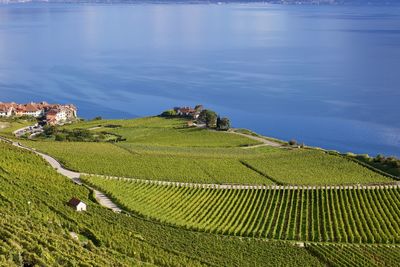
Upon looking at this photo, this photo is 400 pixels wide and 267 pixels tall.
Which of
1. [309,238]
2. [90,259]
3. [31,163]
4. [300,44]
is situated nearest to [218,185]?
[309,238]

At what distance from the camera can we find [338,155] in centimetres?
5291

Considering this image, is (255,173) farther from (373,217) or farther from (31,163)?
(31,163)

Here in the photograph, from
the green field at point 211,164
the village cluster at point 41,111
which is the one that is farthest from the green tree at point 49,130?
the green field at point 211,164

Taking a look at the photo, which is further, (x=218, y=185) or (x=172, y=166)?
(x=172, y=166)

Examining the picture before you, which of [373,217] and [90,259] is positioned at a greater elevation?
[90,259]

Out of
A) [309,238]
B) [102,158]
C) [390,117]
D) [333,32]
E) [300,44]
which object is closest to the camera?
[309,238]

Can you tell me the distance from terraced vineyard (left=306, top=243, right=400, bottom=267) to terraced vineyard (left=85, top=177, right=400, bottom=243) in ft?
4.17

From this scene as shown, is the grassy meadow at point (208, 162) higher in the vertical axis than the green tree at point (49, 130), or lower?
higher

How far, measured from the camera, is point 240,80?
111438 mm

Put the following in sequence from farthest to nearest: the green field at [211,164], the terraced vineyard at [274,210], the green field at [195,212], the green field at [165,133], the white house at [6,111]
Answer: the white house at [6,111]
the green field at [165,133]
the green field at [211,164]
the terraced vineyard at [274,210]
the green field at [195,212]

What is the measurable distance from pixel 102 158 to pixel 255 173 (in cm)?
1372

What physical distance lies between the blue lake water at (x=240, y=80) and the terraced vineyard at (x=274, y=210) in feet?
102

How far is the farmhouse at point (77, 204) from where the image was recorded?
32.3 m

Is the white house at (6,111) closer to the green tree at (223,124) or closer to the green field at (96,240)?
the green tree at (223,124)
